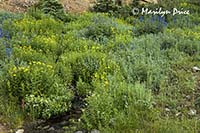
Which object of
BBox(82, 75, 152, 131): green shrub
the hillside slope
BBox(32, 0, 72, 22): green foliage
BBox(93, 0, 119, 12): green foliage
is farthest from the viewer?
BBox(93, 0, 119, 12): green foliage

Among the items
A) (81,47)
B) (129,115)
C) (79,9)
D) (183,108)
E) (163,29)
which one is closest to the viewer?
(129,115)

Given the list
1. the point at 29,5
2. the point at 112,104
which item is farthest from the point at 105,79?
the point at 29,5

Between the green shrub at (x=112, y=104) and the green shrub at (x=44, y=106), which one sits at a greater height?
the green shrub at (x=112, y=104)

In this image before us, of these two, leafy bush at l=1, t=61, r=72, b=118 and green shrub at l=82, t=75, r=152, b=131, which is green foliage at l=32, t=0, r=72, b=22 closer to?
leafy bush at l=1, t=61, r=72, b=118

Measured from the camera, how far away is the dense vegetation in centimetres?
488

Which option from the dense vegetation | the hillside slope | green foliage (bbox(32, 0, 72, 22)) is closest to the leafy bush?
the dense vegetation

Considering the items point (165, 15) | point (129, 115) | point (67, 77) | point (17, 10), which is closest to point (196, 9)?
point (165, 15)

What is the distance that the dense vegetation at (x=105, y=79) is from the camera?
4883 millimetres

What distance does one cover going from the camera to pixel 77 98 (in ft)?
19.8

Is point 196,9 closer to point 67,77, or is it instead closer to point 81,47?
point 81,47

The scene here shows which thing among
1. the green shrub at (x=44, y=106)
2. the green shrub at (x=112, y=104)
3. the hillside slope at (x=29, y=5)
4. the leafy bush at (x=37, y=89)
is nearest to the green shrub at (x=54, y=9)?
the hillside slope at (x=29, y=5)

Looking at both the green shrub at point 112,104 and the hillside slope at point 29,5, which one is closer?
the green shrub at point 112,104

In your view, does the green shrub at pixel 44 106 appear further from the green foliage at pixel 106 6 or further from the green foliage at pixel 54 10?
the green foliage at pixel 106 6

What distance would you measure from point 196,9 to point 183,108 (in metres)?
8.43
